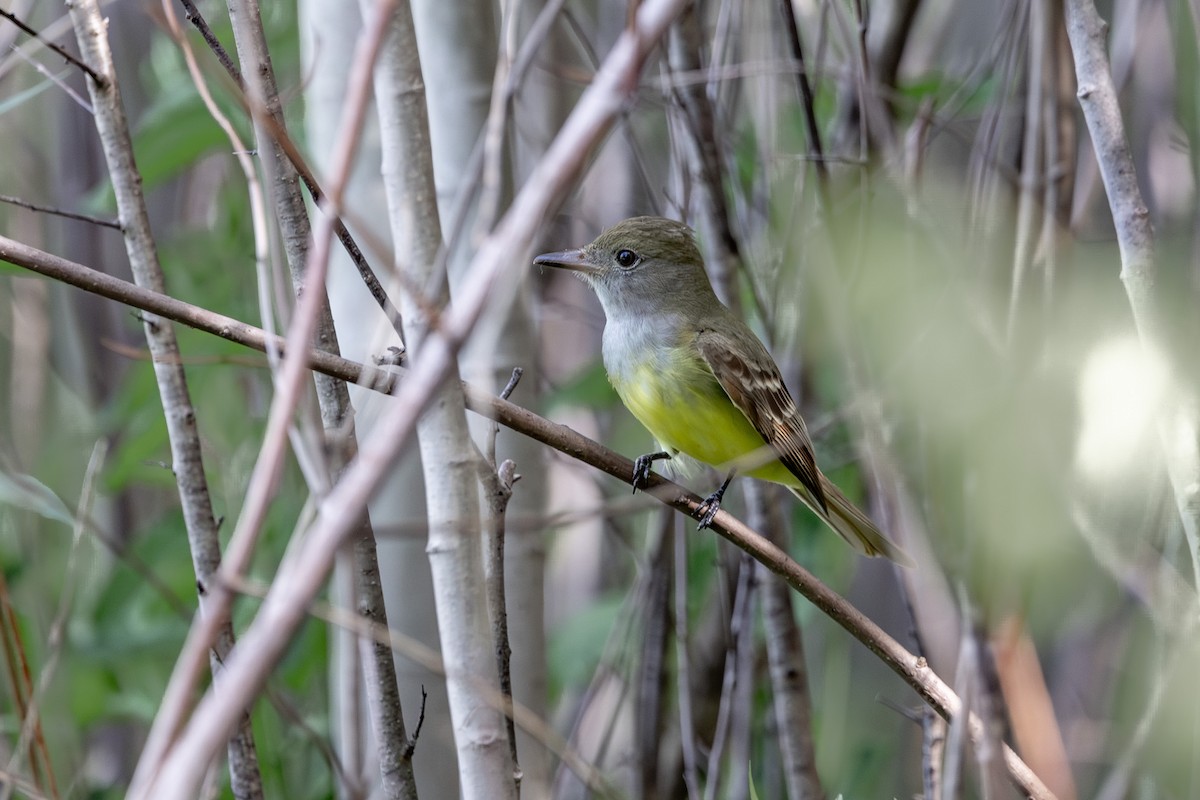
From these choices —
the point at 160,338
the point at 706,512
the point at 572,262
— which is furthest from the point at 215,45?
the point at 572,262

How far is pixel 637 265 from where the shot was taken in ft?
11.0

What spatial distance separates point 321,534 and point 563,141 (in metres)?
0.32

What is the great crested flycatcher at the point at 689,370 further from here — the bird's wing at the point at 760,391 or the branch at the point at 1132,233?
the branch at the point at 1132,233

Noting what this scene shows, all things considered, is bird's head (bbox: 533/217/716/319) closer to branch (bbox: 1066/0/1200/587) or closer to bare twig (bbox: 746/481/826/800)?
bare twig (bbox: 746/481/826/800)

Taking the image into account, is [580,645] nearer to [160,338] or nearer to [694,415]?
[694,415]

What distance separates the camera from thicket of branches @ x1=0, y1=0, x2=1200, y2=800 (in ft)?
3.85

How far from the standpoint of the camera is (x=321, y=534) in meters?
0.79

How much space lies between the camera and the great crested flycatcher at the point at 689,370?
3.04m

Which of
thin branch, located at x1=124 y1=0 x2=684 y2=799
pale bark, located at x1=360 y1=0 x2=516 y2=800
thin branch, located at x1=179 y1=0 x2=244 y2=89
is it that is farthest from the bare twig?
thin branch, located at x1=124 y1=0 x2=684 y2=799

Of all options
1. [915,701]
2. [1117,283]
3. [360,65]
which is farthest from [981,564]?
[915,701]

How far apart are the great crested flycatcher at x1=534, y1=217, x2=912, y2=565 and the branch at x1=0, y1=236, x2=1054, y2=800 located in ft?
2.59

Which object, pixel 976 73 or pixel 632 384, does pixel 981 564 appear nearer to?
pixel 632 384

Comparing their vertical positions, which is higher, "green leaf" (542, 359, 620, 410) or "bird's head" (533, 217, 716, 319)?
"bird's head" (533, 217, 716, 319)

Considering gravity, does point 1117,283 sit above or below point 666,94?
below
